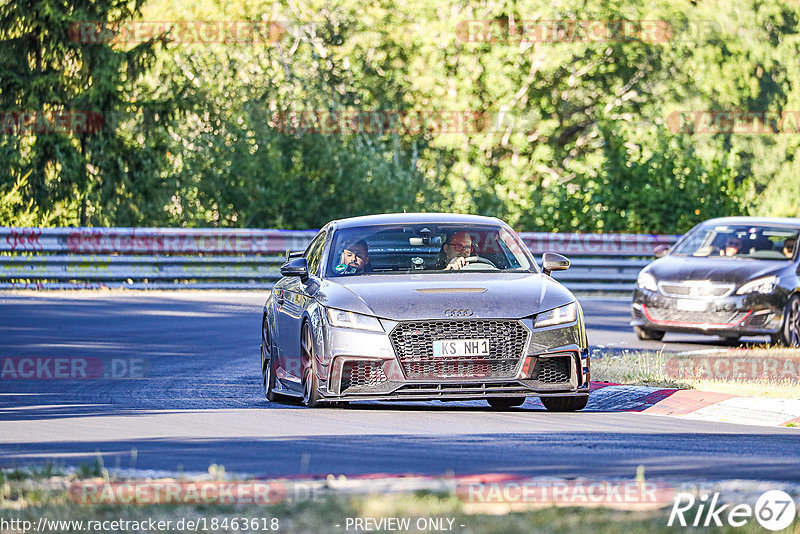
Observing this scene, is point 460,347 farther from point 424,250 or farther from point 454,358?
point 424,250

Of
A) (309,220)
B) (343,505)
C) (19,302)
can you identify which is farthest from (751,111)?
(343,505)

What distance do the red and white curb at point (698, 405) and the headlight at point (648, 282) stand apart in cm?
632

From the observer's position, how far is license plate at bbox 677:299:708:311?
1967cm

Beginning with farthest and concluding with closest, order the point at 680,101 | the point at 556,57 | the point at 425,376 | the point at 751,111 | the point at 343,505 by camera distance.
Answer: the point at 751,111
the point at 680,101
the point at 556,57
the point at 425,376
the point at 343,505

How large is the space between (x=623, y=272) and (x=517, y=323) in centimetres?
2056

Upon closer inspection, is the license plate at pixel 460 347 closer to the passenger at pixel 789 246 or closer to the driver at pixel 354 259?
the driver at pixel 354 259

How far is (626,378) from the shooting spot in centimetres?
1455

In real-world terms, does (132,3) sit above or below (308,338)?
above

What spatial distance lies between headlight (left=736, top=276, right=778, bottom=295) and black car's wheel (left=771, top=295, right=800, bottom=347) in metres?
0.31

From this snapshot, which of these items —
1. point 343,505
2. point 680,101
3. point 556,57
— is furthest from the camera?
point 680,101

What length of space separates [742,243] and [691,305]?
60.4 inches

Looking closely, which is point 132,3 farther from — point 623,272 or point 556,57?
point 556,57

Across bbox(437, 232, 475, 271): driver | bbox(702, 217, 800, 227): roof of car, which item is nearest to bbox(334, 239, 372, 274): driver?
bbox(437, 232, 475, 271): driver

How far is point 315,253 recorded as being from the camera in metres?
14.0
